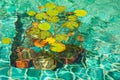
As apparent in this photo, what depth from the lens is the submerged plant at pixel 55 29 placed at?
1.84m

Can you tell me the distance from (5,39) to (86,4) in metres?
0.80

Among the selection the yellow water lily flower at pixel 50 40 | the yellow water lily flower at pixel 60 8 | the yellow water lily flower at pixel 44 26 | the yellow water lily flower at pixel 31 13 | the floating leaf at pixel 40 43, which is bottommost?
the floating leaf at pixel 40 43

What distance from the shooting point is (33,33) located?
192cm

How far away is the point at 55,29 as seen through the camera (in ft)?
6.44

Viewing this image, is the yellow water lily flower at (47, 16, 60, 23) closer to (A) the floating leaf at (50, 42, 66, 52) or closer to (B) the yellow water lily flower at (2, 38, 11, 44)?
(A) the floating leaf at (50, 42, 66, 52)

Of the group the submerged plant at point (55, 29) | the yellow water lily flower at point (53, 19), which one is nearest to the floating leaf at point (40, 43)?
the submerged plant at point (55, 29)

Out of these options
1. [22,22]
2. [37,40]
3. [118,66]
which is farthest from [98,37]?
[22,22]

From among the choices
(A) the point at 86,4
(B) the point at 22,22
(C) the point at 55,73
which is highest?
(A) the point at 86,4

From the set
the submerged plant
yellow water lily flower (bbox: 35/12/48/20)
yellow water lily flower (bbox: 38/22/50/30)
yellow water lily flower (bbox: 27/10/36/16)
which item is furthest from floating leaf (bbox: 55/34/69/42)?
yellow water lily flower (bbox: 27/10/36/16)

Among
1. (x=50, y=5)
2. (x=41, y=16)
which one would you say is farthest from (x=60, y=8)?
(x=41, y=16)

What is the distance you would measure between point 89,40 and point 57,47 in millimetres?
257

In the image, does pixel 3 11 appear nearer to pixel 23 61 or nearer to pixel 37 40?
pixel 37 40

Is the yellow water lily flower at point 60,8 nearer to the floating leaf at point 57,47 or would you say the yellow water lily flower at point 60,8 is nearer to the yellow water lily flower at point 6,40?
the floating leaf at point 57,47

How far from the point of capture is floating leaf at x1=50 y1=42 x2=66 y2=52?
5.96ft
